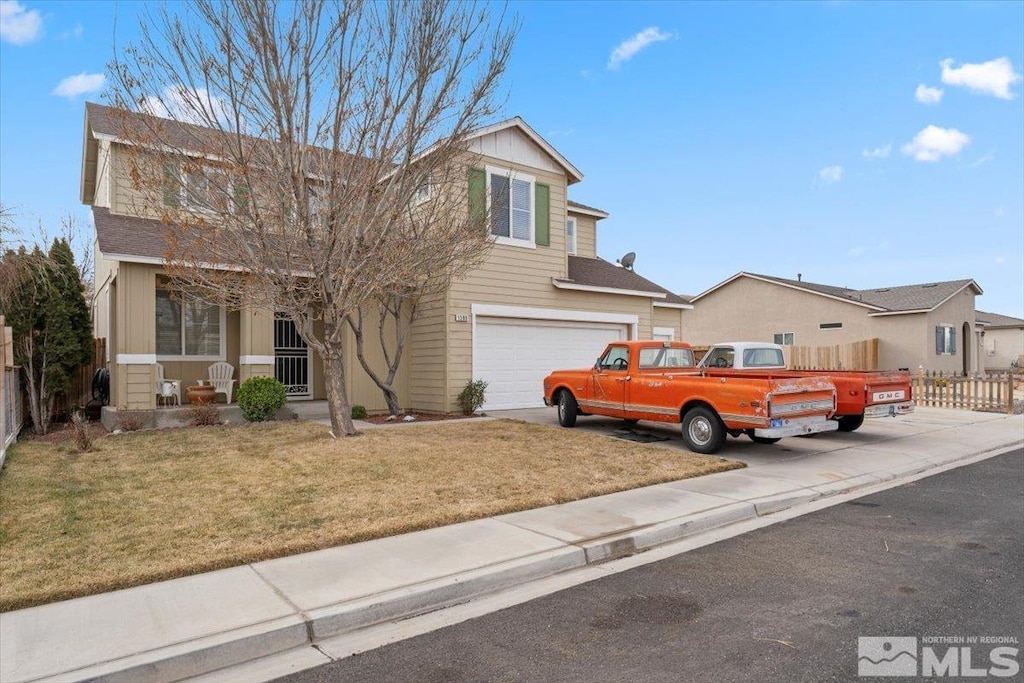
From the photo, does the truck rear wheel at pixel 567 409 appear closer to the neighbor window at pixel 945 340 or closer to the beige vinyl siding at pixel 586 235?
the beige vinyl siding at pixel 586 235

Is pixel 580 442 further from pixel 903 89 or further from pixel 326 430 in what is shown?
pixel 903 89

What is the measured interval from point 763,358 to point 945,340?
22.5m

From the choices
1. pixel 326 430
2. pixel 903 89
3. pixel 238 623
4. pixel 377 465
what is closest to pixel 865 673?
pixel 238 623

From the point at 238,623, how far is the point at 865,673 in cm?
371

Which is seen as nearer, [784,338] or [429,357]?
[429,357]

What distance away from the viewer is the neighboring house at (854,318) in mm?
28531

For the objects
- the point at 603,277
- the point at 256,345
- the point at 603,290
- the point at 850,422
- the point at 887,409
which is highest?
the point at 603,277

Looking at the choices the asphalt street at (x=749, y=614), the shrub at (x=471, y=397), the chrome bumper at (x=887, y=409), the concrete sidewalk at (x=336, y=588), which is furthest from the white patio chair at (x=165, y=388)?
the chrome bumper at (x=887, y=409)

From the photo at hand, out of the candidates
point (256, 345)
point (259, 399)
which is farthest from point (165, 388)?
point (259, 399)

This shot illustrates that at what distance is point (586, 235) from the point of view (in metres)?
21.6

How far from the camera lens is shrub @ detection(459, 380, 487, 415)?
14.6m

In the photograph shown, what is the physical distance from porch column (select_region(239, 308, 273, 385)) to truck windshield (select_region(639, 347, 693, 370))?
306 inches

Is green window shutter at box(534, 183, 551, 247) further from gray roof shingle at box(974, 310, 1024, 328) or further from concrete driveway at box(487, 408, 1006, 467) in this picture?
gray roof shingle at box(974, 310, 1024, 328)

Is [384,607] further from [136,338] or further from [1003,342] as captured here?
[1003,342]
